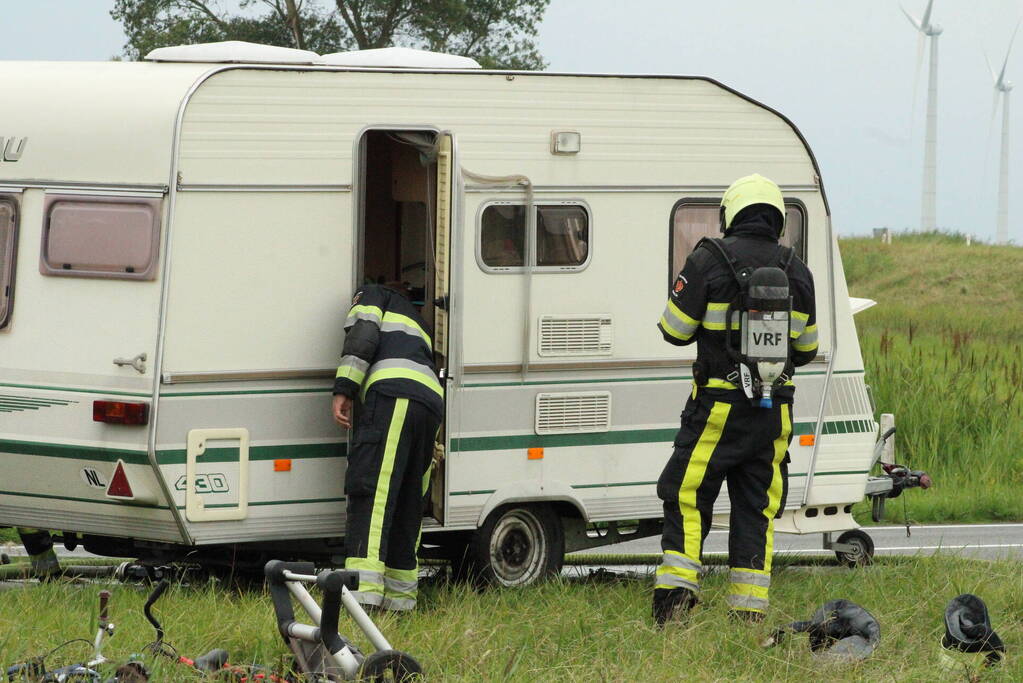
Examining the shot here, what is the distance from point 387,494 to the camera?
7.39 metres

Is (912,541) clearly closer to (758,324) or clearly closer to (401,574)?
(758,324)

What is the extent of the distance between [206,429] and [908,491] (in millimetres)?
7876

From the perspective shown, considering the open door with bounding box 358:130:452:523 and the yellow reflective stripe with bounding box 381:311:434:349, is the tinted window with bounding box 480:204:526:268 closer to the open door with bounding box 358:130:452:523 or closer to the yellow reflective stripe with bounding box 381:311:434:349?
the open door with bounding box 358:130:452:523

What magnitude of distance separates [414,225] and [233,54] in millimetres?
1654

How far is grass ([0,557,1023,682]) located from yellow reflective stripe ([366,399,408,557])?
0.43 meters

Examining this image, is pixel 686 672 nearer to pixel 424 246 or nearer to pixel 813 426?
pixel 813 426

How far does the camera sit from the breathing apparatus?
7070 millimetres

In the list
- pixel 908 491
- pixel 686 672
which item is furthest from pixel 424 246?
pixel 908 491

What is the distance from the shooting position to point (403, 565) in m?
7.57

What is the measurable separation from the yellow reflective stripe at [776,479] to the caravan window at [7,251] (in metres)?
3.69

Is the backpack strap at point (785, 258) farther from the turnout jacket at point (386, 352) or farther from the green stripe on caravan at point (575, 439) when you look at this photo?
the turnout jacket at point (386, 352)

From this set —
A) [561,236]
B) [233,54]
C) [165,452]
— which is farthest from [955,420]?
[165,452]

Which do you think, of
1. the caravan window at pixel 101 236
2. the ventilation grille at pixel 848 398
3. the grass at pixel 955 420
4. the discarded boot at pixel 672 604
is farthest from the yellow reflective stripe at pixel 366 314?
the grass at pixel 955 420

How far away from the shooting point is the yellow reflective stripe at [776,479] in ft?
24.1
